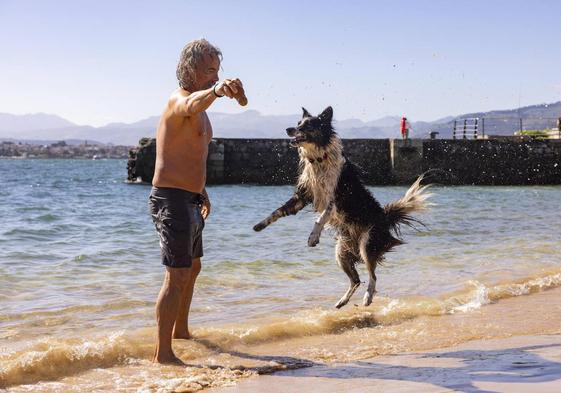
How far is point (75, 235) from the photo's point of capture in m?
12.8

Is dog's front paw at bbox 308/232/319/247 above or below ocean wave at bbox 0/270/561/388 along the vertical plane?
above

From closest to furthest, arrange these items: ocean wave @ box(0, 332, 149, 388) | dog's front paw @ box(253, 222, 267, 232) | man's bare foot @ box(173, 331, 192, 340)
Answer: ocean wave @ box(0, 332, 149, 388) < man's bare foot @ box(173, 331, 192, 340) < dog's front paw @ box(253, 222, 267, 232)

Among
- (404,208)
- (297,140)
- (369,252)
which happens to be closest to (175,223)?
(297,140)

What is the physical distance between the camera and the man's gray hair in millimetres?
4484

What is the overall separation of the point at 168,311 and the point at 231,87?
1558 mm

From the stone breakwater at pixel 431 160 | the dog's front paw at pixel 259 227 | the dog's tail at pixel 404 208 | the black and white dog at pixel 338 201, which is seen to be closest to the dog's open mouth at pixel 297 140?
the black and white dog at pixel 338 201

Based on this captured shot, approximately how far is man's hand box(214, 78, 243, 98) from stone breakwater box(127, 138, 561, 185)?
31995 mm

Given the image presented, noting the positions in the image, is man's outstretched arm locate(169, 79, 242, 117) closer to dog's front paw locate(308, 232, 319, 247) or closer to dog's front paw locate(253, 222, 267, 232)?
dog's front paw locate(253, 222, 267, 232)

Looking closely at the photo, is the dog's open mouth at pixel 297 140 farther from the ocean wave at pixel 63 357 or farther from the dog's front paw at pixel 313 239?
the ocean wave at pixel 63 357

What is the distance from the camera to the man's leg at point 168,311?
4.58m

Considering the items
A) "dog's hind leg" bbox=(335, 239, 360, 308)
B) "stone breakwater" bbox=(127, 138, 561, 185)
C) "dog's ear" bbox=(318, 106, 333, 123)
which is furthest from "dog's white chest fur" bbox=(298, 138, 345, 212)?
"stone breakwater" bbox=(127, 138, 561, 185)

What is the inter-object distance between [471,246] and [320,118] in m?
5.74

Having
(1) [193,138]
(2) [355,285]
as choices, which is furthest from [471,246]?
(1) [193,138]

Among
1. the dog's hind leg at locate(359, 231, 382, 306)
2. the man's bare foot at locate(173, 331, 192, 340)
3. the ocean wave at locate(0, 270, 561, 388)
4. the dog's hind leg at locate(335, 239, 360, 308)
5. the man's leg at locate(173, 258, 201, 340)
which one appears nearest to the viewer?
the ocean wave at locate(0, 270, 561, 388)
